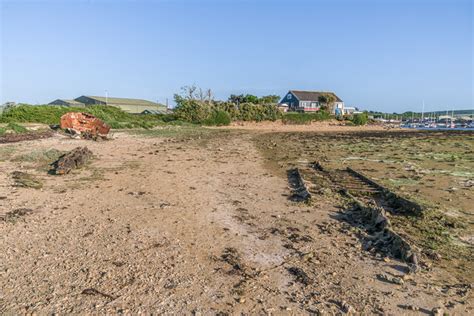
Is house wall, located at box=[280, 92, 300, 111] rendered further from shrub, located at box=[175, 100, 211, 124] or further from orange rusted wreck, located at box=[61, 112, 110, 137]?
orange rusted wreck, located at box=[61, 112, 110, 137]

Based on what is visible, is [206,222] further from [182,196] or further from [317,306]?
[317,306]

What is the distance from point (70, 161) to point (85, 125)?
411 inches

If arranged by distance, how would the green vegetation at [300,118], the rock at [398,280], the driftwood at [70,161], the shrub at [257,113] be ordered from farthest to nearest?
1. the green vegetation at [300,118]
2. the shrub at [257,113]
3. the driftwood at [70,161]
4. the rock at [398,280]

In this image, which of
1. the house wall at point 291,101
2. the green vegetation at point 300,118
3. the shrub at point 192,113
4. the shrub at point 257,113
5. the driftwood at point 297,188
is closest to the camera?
the driftwood at point 297,188

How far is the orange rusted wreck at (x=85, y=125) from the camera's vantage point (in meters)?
19.4

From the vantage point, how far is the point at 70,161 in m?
10.1

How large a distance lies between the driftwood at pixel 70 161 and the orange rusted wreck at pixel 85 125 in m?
8.10

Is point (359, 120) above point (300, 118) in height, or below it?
below

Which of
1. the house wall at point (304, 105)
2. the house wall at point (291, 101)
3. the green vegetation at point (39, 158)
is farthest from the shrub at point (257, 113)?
the green vegetation at point (39, 158)

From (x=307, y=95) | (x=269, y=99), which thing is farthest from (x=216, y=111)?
(x=307, y=95)

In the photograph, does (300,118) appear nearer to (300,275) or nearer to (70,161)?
(70,161)

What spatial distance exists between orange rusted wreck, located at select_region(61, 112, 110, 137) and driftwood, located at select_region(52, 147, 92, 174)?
8.10 metres

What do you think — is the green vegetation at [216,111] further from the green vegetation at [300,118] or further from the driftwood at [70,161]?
the driftwood at [70,161]

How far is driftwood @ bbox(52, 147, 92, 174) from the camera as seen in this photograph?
31.1ft
